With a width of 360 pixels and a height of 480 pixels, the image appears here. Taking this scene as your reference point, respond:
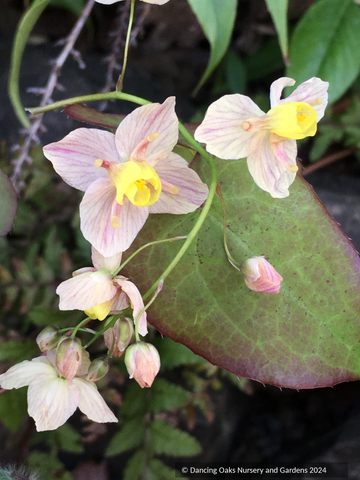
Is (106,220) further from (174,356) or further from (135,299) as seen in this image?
(174,356)

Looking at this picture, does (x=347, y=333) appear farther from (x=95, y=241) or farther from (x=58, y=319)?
(x=58, y=319)

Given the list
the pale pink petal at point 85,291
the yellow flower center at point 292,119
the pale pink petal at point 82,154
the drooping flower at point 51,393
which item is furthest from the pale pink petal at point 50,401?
the yellow flower center at point 292,119

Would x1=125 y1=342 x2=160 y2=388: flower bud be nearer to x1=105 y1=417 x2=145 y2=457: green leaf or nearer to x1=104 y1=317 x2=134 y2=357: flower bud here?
x1=104 y1=317 x2=134 y2=357: flower bud

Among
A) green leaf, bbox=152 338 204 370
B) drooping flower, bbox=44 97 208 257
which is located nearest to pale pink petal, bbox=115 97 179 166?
drooping flower, bbox=44 97 208 257

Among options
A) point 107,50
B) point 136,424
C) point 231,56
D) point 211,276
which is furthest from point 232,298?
point 107,50

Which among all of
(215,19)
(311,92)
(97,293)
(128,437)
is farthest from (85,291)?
(128,437)

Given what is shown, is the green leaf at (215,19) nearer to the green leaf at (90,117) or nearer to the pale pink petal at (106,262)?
the green leaf at (90,117)
